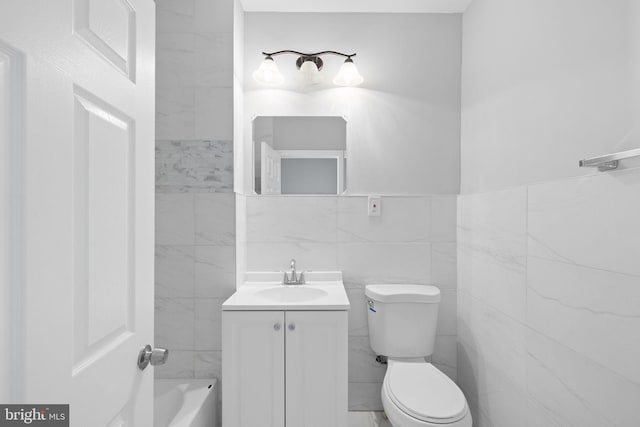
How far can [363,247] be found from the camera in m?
2.20

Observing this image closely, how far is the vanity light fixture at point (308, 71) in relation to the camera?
6.93 feet

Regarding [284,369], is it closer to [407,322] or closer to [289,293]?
[289,293]

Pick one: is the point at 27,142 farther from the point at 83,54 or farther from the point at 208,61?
the point at 208,61

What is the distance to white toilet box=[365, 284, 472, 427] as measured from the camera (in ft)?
5.34

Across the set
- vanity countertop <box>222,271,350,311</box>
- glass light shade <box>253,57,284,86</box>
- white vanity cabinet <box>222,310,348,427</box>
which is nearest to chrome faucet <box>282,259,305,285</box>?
vanity countertop <box>222,271,350,311</box>

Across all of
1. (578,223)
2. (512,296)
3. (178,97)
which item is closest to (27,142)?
(578,223)

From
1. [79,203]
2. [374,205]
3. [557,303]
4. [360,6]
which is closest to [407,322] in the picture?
[374,205]


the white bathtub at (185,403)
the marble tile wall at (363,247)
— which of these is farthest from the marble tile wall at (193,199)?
the marble tile wall at (363,247)

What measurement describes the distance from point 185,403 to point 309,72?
190cm

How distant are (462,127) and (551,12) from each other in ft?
2.92

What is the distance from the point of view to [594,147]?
44.3 inches

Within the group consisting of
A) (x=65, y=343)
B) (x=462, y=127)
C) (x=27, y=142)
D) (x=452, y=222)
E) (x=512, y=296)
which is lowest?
(x=512, y=296)

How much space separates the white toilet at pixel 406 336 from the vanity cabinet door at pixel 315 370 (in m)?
0.23

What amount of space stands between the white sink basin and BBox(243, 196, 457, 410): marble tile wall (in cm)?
17
